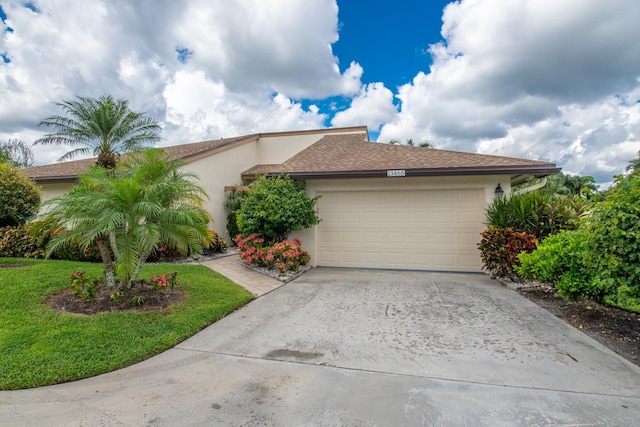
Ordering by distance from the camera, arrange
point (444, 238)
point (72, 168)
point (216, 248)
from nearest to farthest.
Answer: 1. point (444, 238)
2. point (216, 248)
3. point (72, 168)

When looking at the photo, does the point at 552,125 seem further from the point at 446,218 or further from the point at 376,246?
the point at 376,246

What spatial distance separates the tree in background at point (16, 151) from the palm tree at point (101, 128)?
570 inches

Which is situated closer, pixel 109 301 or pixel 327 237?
pixel 109 301

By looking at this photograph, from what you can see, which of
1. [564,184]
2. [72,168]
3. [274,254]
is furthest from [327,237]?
[564,184]

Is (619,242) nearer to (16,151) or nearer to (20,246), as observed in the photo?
(20,246)

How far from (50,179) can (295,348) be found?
12.7 metres

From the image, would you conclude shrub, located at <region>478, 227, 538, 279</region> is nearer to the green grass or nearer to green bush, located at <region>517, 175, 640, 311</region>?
green bush, located at <region>517, 175, 640, 311</region>

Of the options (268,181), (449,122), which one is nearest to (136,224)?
(268,181)

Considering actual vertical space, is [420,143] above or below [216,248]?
above

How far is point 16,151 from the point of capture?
70.4ft

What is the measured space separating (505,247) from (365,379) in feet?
17.3

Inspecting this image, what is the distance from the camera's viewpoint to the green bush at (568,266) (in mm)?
4098

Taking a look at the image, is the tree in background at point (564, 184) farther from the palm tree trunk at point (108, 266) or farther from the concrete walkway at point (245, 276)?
the palm tree trunk at point (108, 266)

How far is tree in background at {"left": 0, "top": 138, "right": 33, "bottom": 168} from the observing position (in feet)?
68.3
